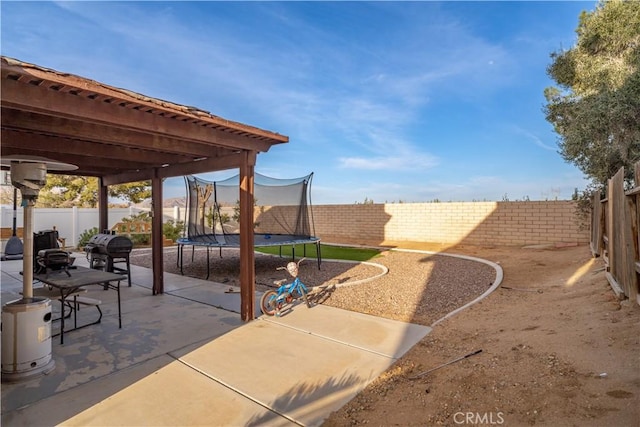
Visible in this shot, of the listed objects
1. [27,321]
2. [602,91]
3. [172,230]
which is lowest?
[27,321]

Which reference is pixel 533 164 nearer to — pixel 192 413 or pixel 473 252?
pixel 473 252

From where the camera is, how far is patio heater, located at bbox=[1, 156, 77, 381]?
2760 mm

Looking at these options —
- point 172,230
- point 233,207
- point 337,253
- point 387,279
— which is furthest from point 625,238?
point 172,230

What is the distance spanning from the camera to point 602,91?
25.6 feet

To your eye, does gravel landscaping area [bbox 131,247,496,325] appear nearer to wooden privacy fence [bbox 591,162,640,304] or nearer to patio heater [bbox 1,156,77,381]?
wooden privacy fence [bbox 591,162,640,304]

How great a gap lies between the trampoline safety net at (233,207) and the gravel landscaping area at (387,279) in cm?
72

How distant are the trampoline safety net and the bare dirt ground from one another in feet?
16.5

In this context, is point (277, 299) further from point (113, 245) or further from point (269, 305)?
point (113, 245)

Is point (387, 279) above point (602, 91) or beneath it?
beneath

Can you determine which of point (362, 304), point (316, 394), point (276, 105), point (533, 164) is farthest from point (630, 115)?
point (276, 105)

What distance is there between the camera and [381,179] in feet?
56.9

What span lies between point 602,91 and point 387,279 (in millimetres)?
6821

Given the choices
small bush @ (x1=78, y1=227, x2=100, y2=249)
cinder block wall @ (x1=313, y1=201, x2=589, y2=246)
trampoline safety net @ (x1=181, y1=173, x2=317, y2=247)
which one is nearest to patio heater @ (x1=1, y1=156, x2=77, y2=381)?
trampoline safety net @ (x1=181, y1=173, x2=317, y2=247)

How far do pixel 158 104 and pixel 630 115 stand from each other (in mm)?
8969
